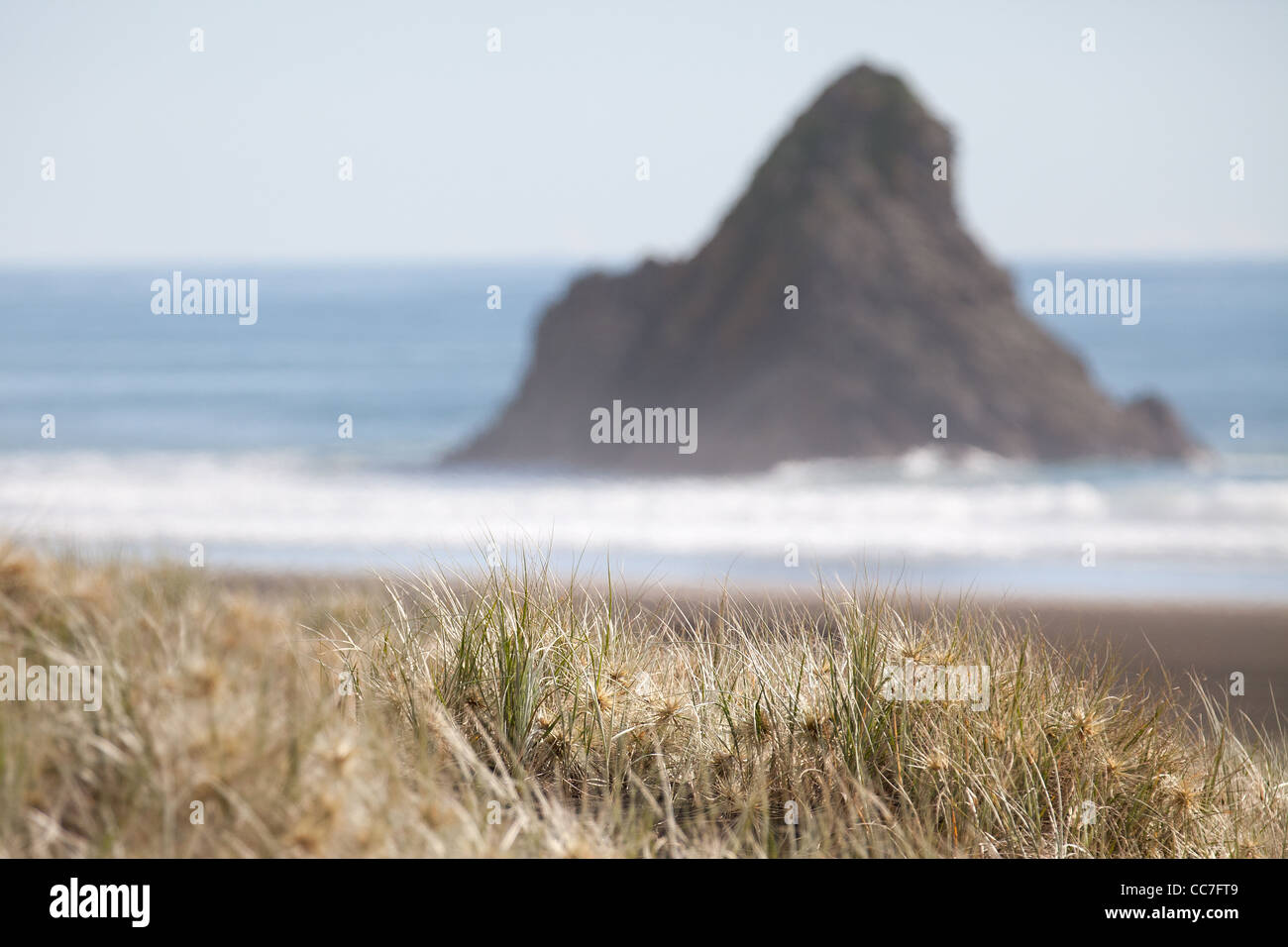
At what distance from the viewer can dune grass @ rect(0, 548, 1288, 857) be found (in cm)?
301

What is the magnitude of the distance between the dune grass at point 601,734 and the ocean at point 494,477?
1.49 ft

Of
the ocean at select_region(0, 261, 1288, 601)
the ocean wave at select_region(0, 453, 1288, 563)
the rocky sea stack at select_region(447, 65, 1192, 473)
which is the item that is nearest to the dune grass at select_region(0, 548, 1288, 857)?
the ocean at select_region(0, 261, 1288, 601)

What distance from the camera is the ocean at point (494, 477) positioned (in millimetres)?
12008

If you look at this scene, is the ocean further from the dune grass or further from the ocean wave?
the dune grass

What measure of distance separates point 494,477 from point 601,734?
603 inches

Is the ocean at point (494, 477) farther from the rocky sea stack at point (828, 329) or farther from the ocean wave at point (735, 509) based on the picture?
the rocky sea stack at point (828, 329)

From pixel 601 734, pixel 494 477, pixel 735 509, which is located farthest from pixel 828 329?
pixel 601 734

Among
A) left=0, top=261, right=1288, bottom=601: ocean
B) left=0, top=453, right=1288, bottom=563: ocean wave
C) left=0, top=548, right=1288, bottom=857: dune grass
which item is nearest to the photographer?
left=0, top=548, right=1288, bottom=857: dune grass

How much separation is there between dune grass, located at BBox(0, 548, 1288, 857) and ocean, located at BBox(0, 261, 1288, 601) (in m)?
0.45

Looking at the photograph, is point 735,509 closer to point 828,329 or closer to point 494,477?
point 494,477

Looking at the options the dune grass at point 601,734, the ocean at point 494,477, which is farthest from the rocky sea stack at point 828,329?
the dune grass at point 601,734

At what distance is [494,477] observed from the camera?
19375mm

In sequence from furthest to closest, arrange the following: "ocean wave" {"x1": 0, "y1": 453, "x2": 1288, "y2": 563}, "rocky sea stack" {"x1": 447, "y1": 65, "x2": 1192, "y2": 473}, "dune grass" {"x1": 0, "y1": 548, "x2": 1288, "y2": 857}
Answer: "rocky sea stack" {"x1": 447, "y1": 65, "x2": 1192, "y2": 473} → "ocean wave" {"x1": 0, "y1": 453, "x2": 1288, "y2": 563} → "dune grass" {"x1": 0, "y1": 548, "x2": 1288, "y2": 857}
